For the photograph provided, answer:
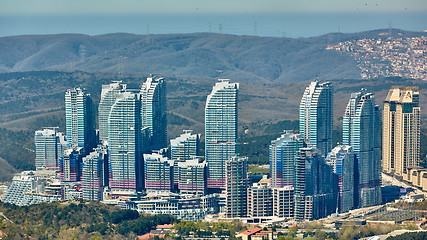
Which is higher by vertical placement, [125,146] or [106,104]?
[106,104]

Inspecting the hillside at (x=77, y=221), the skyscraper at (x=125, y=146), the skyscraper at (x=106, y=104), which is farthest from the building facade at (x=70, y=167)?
the hillside at (x=77, y=221)

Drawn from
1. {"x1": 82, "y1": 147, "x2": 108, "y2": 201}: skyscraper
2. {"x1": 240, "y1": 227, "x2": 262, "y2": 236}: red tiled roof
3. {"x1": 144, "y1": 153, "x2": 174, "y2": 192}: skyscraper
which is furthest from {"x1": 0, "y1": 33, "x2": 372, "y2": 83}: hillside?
{"x1": 240, "y1": 227, "x2": 262, "y2": 236}: red tiled roof

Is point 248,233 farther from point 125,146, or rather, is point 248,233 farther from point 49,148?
point 49,148

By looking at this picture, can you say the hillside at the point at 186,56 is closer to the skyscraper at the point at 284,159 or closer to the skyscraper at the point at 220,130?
the skyscraper at the point at 220,130

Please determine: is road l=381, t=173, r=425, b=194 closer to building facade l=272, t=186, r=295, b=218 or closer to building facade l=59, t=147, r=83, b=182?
building facade l=272, t=186, r=295, b=218

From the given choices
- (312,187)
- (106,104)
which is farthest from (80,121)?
(312,187)

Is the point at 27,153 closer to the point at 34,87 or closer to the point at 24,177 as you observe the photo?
the point at 24,177
